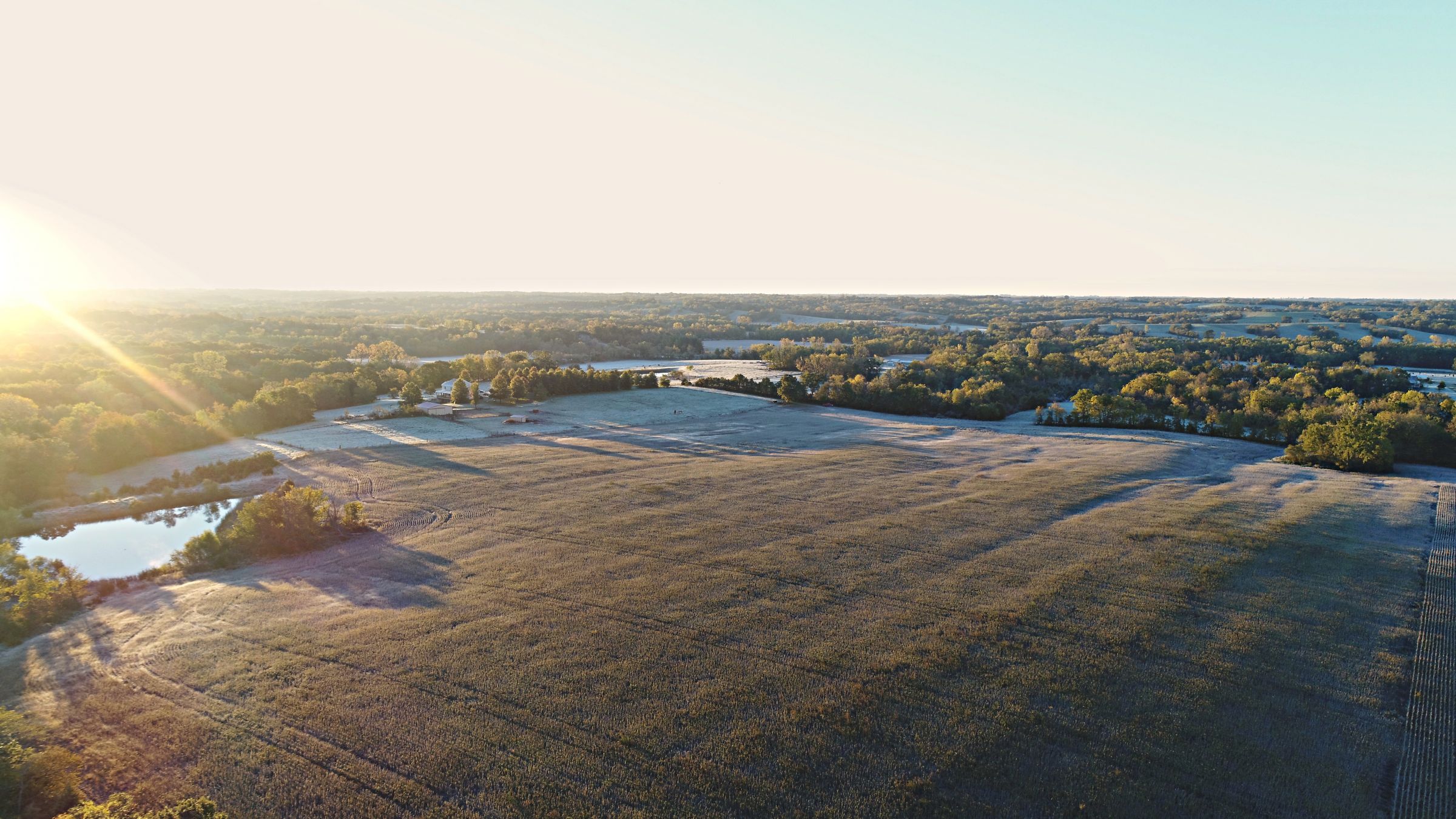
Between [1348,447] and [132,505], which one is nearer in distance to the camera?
[132,505]

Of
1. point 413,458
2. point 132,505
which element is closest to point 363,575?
point 132,505

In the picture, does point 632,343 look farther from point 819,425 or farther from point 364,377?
point 819,425

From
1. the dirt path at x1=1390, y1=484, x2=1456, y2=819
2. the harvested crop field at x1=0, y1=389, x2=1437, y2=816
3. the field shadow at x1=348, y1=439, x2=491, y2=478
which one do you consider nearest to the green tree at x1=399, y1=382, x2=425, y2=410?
the field shadow at x1=348, y1=439, x2=491, y2=478

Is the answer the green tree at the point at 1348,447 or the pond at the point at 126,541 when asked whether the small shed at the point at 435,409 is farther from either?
the green tree at the point at 1348,447

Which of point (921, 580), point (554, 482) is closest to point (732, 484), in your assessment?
point (554, 482)

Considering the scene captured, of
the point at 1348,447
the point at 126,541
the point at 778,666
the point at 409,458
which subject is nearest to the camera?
the point at 778,666

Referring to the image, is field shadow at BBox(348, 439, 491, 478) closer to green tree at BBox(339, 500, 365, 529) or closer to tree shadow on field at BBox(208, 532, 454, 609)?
green tree at BBox(339, 500, 365, 529)

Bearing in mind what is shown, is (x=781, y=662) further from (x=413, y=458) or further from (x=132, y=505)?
(x=132, y=505)
